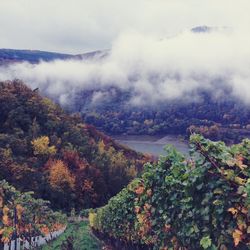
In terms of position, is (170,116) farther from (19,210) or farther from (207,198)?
(207,198)

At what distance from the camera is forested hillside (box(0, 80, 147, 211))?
48844 millimetres

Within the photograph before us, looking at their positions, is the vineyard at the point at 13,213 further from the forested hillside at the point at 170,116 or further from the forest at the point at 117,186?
the forested hillside at the point at 170,116

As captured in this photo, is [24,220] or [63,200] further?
[63,200]

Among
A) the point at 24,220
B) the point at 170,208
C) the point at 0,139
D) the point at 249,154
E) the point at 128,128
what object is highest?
the point at 249,154

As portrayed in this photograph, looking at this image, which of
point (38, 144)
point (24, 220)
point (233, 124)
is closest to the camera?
point (24, 220)

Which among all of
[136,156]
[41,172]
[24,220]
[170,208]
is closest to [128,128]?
[136,156]

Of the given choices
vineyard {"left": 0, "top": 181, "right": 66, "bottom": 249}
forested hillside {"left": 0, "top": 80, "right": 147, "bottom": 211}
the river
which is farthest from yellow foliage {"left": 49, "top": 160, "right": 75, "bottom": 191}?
the river

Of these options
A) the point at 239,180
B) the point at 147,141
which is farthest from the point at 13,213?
the point at 147,141

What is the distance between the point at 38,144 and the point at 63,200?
7170mm

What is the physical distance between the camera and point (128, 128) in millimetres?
155625

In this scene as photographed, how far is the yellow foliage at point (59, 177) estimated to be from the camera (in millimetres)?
50156

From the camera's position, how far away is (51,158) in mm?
55406

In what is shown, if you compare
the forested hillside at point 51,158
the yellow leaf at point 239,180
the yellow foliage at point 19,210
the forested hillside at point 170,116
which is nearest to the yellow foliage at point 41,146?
the forested hillside at point 51,158

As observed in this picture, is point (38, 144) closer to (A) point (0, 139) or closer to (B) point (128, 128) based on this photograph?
(A) point (0, 139)
